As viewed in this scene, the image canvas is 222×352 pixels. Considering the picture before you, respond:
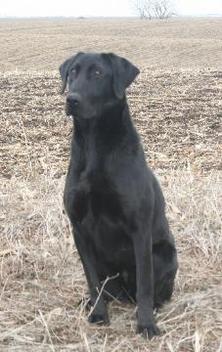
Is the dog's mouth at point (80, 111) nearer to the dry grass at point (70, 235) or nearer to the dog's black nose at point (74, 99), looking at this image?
the dog's black nose at point (74, 99)

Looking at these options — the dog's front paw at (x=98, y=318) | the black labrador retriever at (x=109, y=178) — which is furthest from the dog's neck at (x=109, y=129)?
the dog's front paw at (x=98, y=318)

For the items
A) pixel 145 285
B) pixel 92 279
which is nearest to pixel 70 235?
pixel 92 279

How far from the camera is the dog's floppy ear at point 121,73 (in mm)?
3568

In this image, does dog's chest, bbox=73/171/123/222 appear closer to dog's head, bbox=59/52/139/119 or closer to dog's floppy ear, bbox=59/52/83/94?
dog's head, bbox=59/52/139/119

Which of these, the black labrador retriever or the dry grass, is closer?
the black labrador retriever

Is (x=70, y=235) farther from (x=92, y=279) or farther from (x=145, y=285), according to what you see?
(x=145, y=285)

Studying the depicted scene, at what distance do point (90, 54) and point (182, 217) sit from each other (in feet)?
7.28

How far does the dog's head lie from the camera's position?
354 centimetres

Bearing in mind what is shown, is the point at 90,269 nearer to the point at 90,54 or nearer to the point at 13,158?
the point at 90,54

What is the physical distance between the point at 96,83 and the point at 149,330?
4.96ft

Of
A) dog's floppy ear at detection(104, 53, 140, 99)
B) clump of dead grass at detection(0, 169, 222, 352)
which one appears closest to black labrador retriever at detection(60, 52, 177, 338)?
dog's floppy ear at detection(104, 53, 140, 99)

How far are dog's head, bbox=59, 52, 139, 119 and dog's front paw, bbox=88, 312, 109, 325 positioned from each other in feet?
4.19

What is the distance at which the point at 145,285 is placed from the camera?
3773 mm

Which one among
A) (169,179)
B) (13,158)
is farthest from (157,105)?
(169,179)
